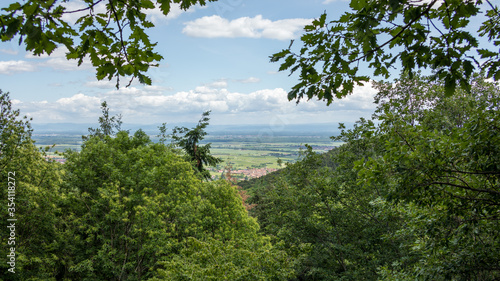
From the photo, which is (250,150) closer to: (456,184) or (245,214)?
(245,214)

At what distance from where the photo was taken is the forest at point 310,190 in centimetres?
260

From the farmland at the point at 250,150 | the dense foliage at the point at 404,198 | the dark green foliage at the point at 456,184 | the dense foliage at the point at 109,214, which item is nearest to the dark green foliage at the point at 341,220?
the dense foliage at the point at 404,198

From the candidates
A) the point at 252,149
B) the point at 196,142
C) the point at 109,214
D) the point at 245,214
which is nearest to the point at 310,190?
the point at 245,214

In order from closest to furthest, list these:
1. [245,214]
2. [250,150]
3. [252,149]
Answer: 1. [245,214]
2. [252,149]
3. [250,150]

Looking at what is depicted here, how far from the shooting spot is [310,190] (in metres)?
10.4

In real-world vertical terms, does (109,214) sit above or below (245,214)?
above

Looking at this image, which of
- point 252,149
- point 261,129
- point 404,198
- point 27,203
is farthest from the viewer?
point 252,149

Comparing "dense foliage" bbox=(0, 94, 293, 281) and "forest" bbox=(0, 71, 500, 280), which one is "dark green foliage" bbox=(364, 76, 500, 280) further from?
"dense foliage" bbox=(0, 94, 293, 281)

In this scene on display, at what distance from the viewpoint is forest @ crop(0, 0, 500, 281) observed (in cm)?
260

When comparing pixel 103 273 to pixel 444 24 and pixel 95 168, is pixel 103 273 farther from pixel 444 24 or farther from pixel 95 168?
pixel 444 24

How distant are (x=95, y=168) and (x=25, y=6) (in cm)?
1425

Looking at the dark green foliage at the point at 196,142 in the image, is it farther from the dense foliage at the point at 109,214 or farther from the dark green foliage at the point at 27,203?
the dark green foliage at the point at 27,203

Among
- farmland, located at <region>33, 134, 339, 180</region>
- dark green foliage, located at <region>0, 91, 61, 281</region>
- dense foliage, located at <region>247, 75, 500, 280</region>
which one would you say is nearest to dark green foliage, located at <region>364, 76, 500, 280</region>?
dense foliage, located at <region>247, 75, 500, 280</region>

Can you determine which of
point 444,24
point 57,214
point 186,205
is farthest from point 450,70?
point 57,214
